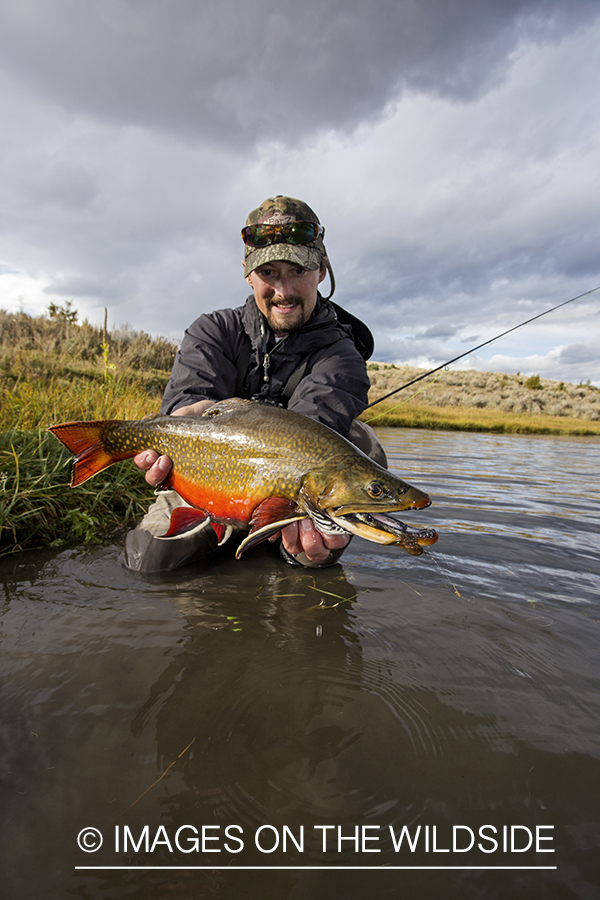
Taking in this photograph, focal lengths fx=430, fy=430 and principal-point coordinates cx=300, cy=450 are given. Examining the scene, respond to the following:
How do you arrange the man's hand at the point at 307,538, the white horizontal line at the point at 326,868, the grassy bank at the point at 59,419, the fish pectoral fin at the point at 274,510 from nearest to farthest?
the white horizontal line at the point at 326,868
the fish pectoral fin at the point at 274,510
the man's hand at the point at 307,538
the grassy bank at the point at 59,419

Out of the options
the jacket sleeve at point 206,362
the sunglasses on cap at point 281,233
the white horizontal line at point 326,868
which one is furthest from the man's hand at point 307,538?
the sunglasses on cap at point 281,233

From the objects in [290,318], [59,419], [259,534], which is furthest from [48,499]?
[259,534]

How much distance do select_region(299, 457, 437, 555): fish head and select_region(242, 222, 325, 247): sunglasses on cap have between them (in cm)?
258

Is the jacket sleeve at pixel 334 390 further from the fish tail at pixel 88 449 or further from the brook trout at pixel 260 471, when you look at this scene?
the fish tail at pixel 88 449

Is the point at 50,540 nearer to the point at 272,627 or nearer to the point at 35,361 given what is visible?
the point at 272,627

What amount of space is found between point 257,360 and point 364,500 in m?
2.46

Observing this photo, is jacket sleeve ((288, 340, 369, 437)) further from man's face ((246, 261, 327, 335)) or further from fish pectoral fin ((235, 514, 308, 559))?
fish pectoral fin ((235, 514, 308, 559))

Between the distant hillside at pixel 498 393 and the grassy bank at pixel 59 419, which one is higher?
the distant hillside at pixel 498 393

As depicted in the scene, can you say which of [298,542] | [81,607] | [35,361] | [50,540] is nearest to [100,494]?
[50,540]

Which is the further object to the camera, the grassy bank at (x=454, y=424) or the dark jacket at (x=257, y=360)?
the grassy bank at (x=454, y=424)

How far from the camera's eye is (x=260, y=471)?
2387 millimetres

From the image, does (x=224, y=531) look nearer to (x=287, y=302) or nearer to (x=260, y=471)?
(x=260, y=471)

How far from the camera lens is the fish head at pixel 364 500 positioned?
6.75 ft

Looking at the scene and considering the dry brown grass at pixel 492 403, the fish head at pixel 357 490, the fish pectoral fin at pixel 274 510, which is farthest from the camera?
the dry brown grass at pixel 492 403
